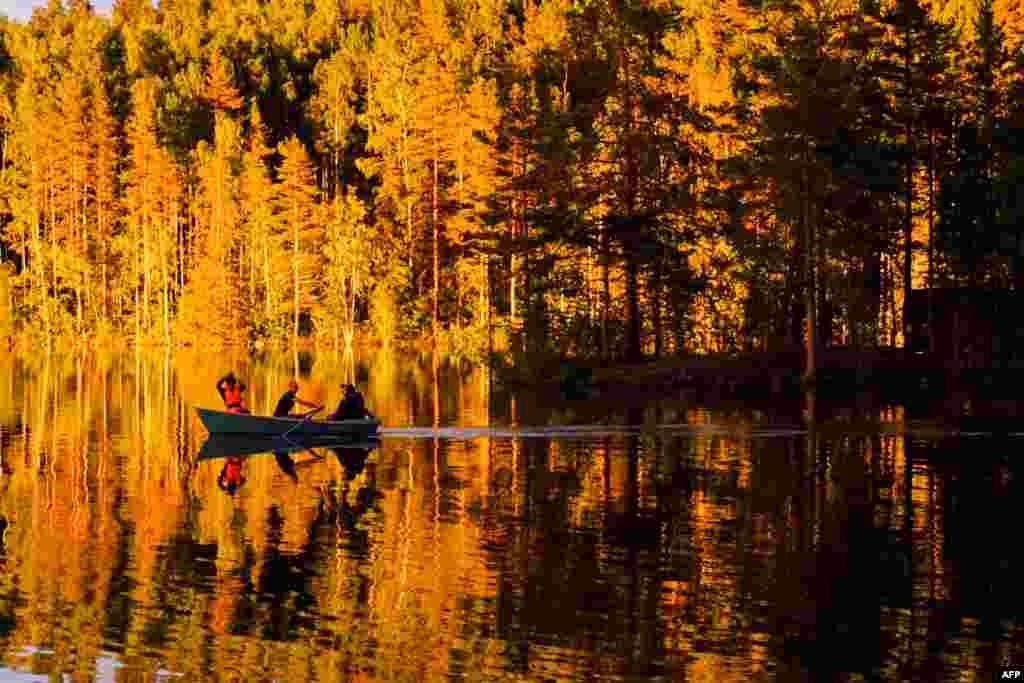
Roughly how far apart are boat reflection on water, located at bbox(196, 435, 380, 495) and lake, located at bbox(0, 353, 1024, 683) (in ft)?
1.06

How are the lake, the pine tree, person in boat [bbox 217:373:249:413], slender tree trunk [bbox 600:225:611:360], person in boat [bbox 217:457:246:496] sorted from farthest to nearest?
the pine tree
slender tree trunk [bbox 600:225:611:360]
person in boat [bbox 217:373:249:413]
person in boat [bbox 217:457:246:496]
the lake

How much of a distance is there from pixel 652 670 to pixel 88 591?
→ 8068mm

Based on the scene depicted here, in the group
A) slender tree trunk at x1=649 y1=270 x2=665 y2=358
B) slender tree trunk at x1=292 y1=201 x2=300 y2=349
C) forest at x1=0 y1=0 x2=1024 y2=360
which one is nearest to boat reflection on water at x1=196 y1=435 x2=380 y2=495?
forest at x1=0 y1=0 x2=1024 y2=360

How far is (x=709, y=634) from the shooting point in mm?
17906

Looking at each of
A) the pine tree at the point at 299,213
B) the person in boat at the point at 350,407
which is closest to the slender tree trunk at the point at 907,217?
the person in boat at the point at 350,407

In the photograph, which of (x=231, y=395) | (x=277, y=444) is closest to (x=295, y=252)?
(x=231, y=395)

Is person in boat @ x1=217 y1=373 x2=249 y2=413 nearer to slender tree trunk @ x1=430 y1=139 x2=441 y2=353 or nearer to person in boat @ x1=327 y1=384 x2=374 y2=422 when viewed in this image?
person in boat @ x1=327 y1=384 x2=374 y2=422

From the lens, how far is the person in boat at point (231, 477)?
103 ft

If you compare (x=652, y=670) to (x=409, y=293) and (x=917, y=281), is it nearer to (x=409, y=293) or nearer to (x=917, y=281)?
(x=917, y=281)

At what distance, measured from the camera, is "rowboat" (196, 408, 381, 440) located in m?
40.6

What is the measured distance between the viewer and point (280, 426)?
1603 inches

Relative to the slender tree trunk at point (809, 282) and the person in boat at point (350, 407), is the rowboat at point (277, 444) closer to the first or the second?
the person in boat at point (350, 407)

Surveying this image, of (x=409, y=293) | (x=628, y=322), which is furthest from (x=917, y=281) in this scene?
(x=409, y=293)

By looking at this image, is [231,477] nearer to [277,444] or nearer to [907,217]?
[277,444]
